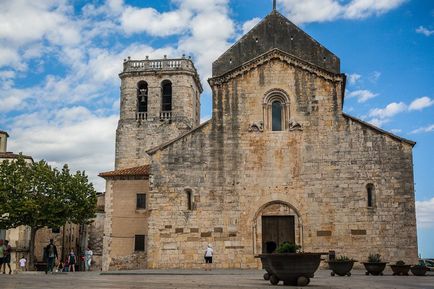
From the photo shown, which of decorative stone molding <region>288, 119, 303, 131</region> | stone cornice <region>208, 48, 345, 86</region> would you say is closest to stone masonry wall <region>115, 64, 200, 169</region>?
stone cornice <region>208, 48, 345, 86</region>

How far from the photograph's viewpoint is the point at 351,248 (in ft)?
90.1

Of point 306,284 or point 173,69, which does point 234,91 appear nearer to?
point 306,284

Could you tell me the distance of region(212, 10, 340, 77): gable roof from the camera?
3250 centimetres

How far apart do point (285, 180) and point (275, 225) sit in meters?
2.36

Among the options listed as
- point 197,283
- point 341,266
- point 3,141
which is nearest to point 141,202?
point 341,266

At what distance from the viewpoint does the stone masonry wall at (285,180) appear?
90.5 feet

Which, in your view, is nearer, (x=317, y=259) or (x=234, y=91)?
(x=317, y=259)

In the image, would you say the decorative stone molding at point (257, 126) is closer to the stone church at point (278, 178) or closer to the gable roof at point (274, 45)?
the stone church at point (278, 178)

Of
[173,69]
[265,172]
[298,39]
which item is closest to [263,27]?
[298,39]

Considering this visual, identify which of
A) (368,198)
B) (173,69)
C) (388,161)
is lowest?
(368,198)

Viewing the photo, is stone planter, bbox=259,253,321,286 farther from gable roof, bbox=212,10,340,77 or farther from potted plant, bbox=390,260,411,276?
gable roof, bbox=212,10,340,77

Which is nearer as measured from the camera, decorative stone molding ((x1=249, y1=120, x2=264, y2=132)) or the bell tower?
decorative stone molding ((x1=249, y1=120, x2=264, y2=132))

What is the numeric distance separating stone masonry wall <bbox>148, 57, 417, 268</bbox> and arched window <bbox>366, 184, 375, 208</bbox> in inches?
7.9

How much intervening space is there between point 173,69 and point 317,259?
39907mm
